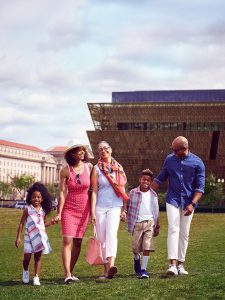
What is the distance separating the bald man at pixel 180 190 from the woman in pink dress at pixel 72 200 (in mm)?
1410

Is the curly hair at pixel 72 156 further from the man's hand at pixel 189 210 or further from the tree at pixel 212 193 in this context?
the tree at pixel 212 193

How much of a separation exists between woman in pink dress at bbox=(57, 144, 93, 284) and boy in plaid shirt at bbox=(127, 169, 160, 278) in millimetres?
1140

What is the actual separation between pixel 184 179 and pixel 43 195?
91.8 inches

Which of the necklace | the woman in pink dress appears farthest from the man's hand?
the necklace

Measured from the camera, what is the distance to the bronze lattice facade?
4013 inches

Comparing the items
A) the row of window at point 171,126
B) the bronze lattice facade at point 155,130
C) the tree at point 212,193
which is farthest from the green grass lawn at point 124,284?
the row of window at point 171,126

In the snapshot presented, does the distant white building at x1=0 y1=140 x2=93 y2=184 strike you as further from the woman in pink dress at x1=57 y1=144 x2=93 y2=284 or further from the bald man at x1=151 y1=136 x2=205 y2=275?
the woman in pink dress at x1=57 y1=144 x2=93 y2=284

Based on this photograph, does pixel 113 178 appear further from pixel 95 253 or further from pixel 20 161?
pixel 20 161

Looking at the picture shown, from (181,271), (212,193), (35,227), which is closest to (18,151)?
(212,193)

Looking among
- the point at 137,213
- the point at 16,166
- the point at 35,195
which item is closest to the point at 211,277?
the point at 137,213

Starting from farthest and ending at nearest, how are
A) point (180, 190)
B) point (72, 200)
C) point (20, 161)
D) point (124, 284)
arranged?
point (20, 161) < point (180, 190) < point (72, 200) < point (124, 284)

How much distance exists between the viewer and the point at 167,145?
102938 mm

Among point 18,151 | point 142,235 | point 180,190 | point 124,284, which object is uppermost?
point 18,151

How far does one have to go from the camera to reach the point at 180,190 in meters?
10.7
